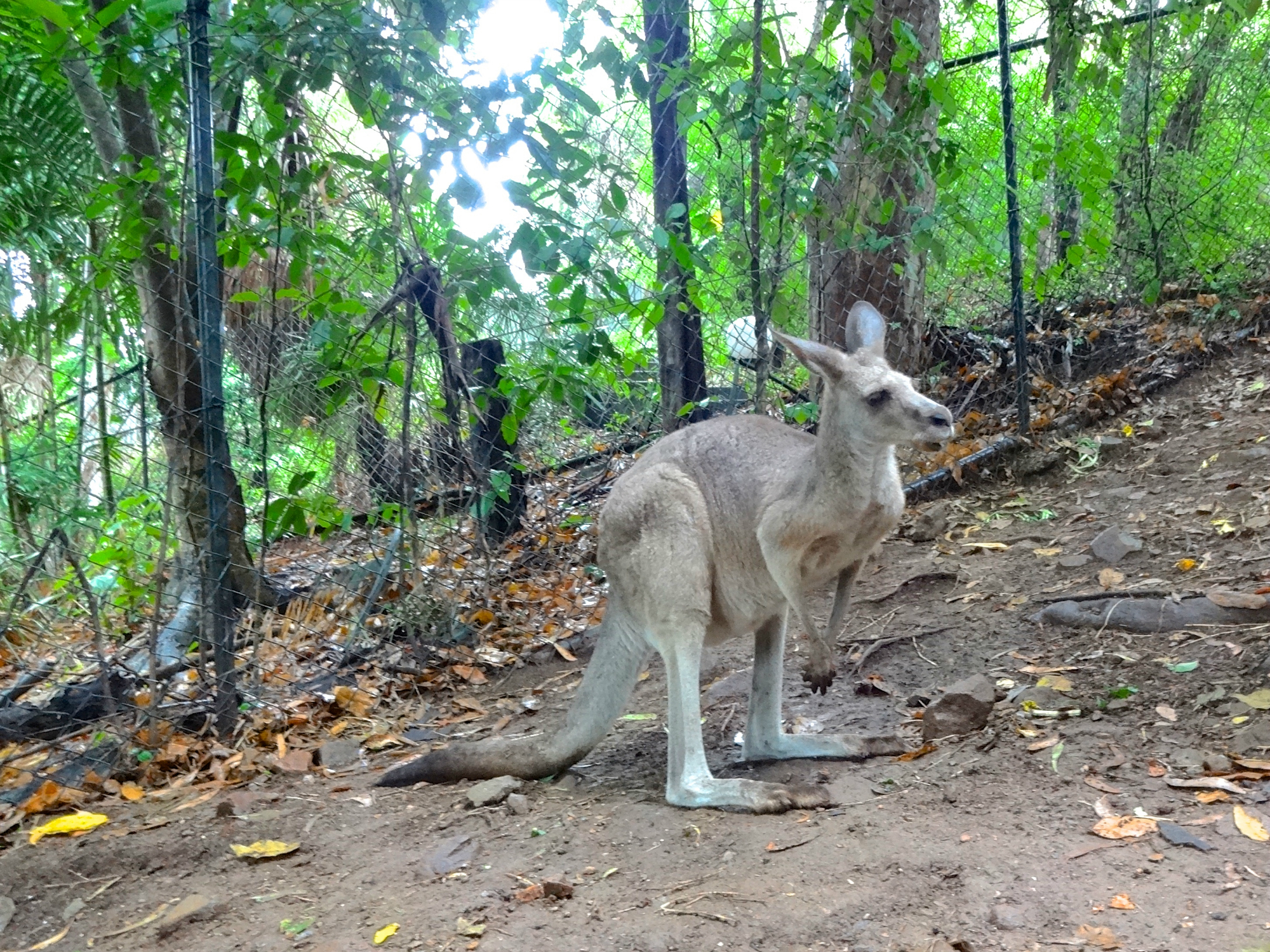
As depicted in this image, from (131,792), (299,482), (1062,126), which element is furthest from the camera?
(1062,126)

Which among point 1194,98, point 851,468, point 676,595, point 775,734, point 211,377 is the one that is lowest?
point 775,734

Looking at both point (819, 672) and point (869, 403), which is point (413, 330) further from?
point (819, 672)

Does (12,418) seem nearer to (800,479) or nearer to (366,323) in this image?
(366,323)

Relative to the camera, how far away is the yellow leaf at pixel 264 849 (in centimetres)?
289

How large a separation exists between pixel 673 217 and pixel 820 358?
1489 millimetres

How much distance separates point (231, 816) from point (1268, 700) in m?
3.12

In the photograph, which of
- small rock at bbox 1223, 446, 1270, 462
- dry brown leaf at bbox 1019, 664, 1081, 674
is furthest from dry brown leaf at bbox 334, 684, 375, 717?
small rock at bbox 1223, 446, 1270, 462

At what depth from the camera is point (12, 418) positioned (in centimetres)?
417

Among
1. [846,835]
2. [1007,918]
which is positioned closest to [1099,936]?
[1007,918]

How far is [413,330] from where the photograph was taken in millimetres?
4258

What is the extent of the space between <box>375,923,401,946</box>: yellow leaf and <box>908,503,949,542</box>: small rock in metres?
3.22

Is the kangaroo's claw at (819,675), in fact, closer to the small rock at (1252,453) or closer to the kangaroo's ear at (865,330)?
the kangaroo's ear at (865,330)

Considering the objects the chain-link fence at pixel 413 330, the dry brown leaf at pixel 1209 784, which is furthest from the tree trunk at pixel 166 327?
the dry brown leaf at pixel 1209 784

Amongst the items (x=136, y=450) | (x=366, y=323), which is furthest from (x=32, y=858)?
(x=366, y=323)
